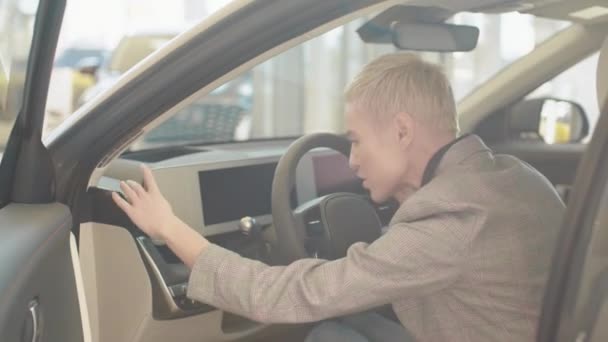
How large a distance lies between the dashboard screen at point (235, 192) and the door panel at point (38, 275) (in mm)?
645

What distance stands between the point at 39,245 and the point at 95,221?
43 cm

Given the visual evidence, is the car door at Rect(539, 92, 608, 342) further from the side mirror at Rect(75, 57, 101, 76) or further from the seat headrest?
the side mirror at Rect(75, 57, 101, 76)

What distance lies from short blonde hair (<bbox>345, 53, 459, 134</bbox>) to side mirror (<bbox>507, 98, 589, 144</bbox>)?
142 centimetres

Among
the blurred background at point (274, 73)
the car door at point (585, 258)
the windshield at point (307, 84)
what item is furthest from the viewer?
the windshield at point (307, 84)

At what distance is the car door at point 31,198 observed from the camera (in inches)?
44.2

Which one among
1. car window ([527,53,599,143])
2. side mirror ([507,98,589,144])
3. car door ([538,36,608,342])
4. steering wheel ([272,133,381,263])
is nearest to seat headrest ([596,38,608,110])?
car door ([538,36,608,342])

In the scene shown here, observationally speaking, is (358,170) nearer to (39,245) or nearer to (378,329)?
(378,329)

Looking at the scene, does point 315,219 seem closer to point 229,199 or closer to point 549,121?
point 229,199

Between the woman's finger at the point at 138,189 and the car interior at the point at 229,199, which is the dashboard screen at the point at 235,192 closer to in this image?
the car interior at the point at 229,199

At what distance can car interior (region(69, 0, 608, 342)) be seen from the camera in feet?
5.48

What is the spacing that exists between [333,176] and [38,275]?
1206mm

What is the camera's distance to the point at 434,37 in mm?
1823

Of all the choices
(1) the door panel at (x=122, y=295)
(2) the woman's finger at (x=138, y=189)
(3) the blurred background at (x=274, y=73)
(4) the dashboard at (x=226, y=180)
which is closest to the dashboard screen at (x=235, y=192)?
(4) the dashboard at (x=226, y=180)

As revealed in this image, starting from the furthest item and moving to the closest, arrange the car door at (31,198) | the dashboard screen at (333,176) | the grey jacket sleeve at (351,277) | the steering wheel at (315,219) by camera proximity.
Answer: the dashboard screen at (333,176), the steering wheel at (315,219), the grey jacket sleeve at (351,277), the car door at (31,198)
